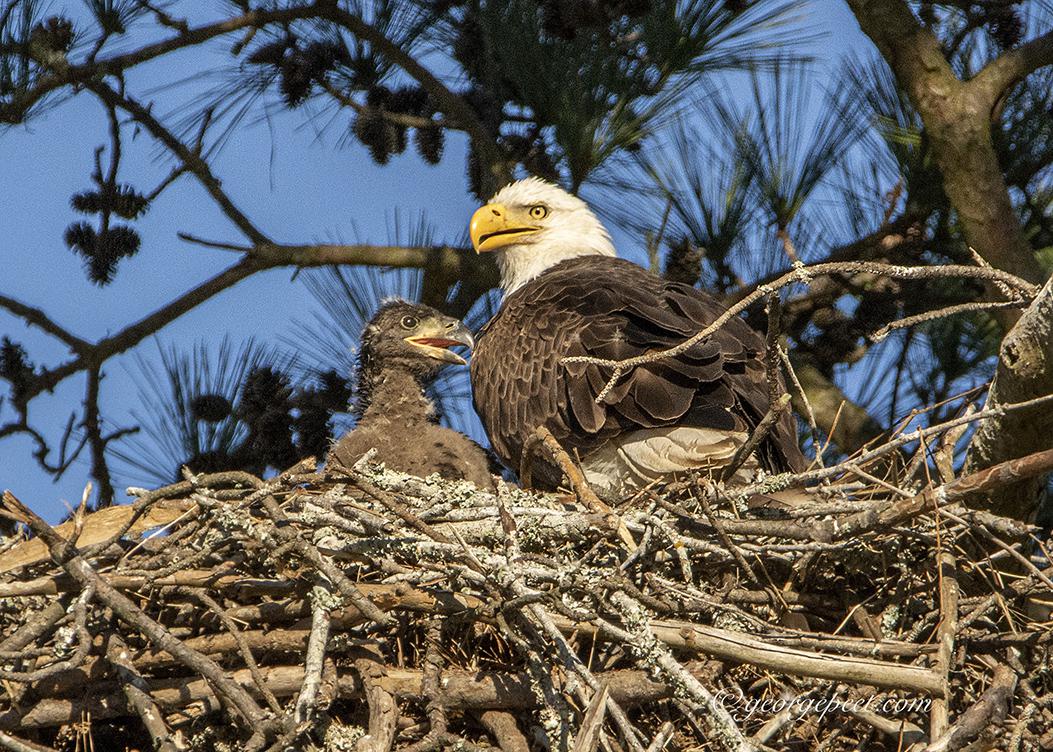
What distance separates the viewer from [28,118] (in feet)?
17.6

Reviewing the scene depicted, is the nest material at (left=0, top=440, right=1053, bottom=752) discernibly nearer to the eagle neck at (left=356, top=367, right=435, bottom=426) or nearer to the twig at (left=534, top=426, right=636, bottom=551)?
the twig at (left=534, top=426, right=636, bottom=551)

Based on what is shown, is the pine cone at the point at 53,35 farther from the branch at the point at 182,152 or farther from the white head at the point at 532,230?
the white head at the point at 532,230

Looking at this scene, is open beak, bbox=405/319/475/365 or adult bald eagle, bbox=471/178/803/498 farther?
open beak, bbox=405/319/475/365

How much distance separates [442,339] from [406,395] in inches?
10.6

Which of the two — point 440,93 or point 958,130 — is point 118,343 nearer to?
point 440,93

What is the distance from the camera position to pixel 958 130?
486 cm

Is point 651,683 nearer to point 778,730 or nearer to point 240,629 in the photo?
point 778,730

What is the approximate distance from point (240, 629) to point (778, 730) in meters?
1.43

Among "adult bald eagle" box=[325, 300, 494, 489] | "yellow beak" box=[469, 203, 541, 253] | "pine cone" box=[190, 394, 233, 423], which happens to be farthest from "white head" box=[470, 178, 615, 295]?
"pine cone" box=[190, 394, 233, 423]

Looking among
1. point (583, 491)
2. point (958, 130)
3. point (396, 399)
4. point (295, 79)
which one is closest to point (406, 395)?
point (396, 399)

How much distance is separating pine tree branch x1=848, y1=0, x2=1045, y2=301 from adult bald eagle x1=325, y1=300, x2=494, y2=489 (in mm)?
1840

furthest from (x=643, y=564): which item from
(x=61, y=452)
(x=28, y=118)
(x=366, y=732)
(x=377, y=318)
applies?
(x=28, y=118)

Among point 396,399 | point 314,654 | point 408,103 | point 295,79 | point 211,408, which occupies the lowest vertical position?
point 314,654

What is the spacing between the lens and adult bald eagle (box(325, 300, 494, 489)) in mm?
5121
